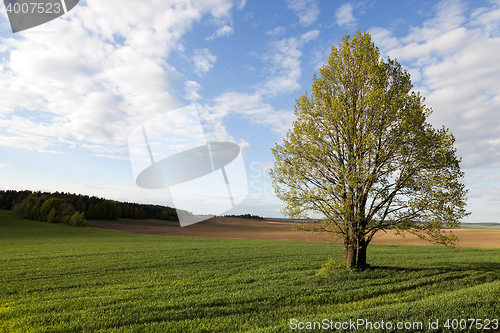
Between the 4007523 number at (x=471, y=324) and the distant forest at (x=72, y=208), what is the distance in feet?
274

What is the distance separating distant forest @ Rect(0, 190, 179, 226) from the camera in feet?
251

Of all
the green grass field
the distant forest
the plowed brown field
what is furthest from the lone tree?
the distant forest

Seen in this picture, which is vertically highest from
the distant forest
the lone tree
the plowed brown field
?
the lone tree

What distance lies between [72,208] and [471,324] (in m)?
92.5

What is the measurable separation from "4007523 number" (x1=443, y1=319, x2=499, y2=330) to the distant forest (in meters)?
83.4

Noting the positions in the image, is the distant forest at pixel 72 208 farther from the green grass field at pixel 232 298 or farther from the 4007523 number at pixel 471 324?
the 4007523 number at pixel 471 324

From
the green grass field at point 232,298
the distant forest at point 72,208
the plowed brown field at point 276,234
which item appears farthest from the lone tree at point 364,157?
the distant forest at point 72,208

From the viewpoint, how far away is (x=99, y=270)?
17.6 meters

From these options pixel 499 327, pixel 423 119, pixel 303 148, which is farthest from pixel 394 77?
pixel 499 327

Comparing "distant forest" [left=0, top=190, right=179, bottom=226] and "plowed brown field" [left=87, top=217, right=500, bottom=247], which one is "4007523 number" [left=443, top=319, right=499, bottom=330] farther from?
"distant forest" [left=0, top=190, right=179, bottom=226]

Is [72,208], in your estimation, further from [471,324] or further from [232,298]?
[471,324]

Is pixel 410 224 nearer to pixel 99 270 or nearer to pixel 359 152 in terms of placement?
pixel 359 152

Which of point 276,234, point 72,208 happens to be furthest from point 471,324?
point 72,208

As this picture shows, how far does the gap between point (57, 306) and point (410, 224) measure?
1620cm
